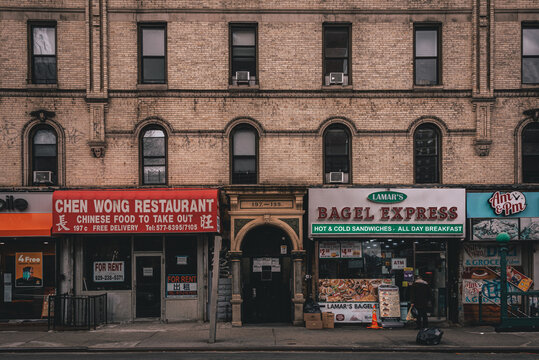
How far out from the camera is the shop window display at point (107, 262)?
600 inches

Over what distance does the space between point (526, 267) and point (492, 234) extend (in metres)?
1.85

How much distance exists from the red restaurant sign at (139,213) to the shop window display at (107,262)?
1.05 metres

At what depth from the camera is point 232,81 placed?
51.1 feet

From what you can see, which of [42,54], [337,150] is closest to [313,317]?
[337,150]

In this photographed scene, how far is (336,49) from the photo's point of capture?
51.6 feet

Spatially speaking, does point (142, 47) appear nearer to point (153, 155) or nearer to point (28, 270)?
point (153, 155)

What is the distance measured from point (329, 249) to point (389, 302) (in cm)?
237

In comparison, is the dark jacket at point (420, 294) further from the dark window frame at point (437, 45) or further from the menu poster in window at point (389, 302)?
the dark window frame at point (437, 45)

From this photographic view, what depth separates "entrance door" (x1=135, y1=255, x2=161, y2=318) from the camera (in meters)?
15.3

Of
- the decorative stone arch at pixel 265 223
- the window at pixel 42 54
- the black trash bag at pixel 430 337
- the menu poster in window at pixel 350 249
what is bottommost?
the black trash bag at pixel 430 337

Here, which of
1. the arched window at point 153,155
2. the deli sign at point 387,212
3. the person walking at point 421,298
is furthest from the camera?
the arched window at point 153,155

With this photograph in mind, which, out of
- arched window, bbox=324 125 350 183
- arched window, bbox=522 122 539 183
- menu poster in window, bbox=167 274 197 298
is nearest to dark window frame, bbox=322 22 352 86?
arched window, bbox=324 125 350 183

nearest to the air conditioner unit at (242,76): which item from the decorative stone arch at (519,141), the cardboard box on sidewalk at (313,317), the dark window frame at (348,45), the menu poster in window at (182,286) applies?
the dark window frame at (348,45)

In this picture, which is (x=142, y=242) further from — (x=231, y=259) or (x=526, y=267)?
(x=526, y=267)
